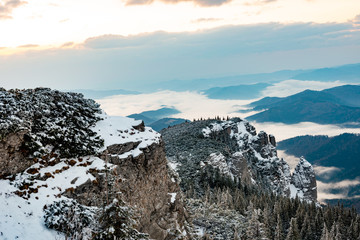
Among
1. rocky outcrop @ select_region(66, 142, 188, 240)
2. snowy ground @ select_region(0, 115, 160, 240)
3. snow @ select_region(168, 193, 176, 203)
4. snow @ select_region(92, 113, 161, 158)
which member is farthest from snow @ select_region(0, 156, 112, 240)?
snow @ select_region(168, 193, 176, 203)

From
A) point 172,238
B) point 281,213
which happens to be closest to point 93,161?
point 172,238

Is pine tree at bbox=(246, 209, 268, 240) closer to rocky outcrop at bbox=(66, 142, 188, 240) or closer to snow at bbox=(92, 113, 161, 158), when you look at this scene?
rocky outcrop at bbox=(66, 142, 188, 240)

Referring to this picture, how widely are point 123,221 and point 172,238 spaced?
1355cm

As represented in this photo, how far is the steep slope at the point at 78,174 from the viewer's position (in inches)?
806

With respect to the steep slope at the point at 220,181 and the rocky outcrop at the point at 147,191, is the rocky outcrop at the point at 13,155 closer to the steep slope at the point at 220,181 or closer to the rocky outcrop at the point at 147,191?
the rocky outcrop at the point at 147,191

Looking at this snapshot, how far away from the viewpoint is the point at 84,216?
2216 cm

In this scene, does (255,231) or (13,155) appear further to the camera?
(255,231)

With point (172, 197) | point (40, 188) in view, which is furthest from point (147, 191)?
point (40, 188)

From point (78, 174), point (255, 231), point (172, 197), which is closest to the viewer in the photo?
point (78, 174)

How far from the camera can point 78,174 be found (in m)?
25.8

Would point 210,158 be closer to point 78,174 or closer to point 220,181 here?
point 220,181

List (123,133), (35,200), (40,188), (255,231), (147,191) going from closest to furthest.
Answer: (35,200) < (40,188) < (147,191) < (123,133) < (255,231)

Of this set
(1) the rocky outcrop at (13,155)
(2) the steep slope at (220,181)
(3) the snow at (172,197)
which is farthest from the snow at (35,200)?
(2) the steep slope at (220,181)

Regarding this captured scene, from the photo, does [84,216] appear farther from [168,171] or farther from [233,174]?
[233,174]
